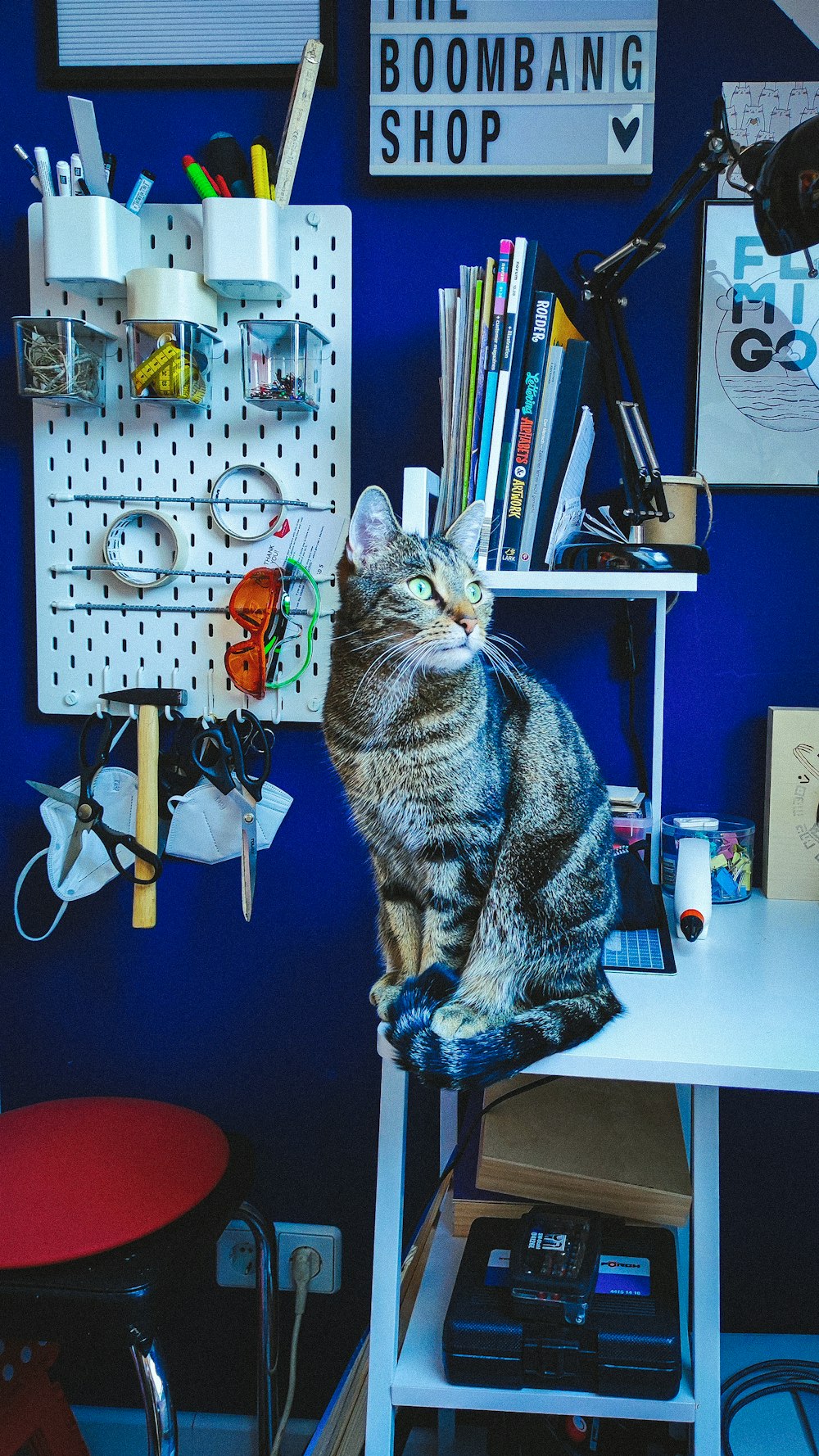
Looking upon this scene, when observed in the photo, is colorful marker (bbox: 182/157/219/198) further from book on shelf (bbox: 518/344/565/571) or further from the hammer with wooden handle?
the hammer with wooden handle

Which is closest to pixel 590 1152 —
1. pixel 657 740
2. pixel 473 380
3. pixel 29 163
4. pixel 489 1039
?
pixel 489 1039

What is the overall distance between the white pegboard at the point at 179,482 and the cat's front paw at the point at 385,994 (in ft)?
1.63

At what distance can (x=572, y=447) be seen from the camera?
1.22m

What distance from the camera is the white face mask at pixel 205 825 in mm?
1418

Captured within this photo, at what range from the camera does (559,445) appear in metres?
1.20

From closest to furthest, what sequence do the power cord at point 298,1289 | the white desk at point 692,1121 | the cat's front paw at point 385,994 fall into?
the white desk at point 692,1121 < the cat's front paw at point 385,994 < the power cord at point 298,1289

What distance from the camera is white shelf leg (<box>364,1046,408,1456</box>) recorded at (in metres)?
0.95

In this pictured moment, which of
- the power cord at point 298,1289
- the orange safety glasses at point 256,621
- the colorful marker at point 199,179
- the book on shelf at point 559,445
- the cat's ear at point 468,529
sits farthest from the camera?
the power cord at point 298,1289

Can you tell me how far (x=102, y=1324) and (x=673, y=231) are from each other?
1530 millimetres

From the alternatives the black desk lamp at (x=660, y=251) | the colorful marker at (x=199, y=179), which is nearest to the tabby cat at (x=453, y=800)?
the black desk lamp at (x=660, y=251)

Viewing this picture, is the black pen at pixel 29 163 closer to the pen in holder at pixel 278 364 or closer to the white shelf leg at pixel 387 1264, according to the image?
the pen in holder at pixel 278 364

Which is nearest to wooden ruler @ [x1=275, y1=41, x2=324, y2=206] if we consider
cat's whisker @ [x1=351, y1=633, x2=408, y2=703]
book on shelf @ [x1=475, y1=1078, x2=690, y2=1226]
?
cat's whisker @ [x1=351, y1=633, x2=408, y2=703]

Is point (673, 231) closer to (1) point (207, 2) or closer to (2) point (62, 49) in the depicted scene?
(1) point (207, 2)

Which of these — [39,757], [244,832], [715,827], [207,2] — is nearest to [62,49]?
[207,2]
